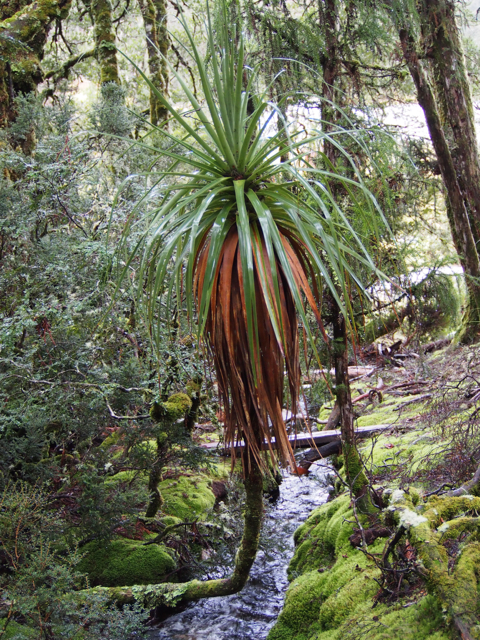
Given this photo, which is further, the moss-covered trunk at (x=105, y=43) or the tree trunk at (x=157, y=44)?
the tree trunk at (x=157, y=44)

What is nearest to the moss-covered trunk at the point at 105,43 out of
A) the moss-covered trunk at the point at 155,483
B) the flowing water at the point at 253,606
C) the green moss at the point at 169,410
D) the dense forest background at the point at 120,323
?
the dense forest background at the point at 120,323

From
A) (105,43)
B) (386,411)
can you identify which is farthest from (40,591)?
(105,43)

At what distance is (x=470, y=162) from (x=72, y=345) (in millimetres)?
5550

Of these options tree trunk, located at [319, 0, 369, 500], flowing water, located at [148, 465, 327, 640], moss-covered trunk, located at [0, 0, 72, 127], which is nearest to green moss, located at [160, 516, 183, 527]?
flowing water, located at [148, 465, 327, 640]

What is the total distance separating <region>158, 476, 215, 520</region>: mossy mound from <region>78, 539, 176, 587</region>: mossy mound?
632 millimetres

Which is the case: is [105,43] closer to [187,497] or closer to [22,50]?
[22,50]

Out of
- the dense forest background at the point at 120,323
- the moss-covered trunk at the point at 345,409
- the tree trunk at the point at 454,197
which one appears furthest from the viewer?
the tree trunk at the point at 454,197

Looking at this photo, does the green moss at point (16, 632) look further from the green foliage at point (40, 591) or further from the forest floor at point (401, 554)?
the forest floor at point (401, 554)

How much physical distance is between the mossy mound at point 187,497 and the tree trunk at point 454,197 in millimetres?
3687

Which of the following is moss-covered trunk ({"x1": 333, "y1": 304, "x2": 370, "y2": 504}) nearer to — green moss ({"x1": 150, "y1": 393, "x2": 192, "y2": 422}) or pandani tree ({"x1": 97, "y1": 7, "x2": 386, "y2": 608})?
pandani tree ({"x1": 97, "y1": 7, "x2": 386, "y2": 608})

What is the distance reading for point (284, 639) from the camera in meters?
3.01

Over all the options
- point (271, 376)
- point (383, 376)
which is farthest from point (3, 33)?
point (383, 376)

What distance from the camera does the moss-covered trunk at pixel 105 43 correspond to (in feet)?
21.2

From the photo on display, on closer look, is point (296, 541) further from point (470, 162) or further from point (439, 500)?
point (470, 162)
